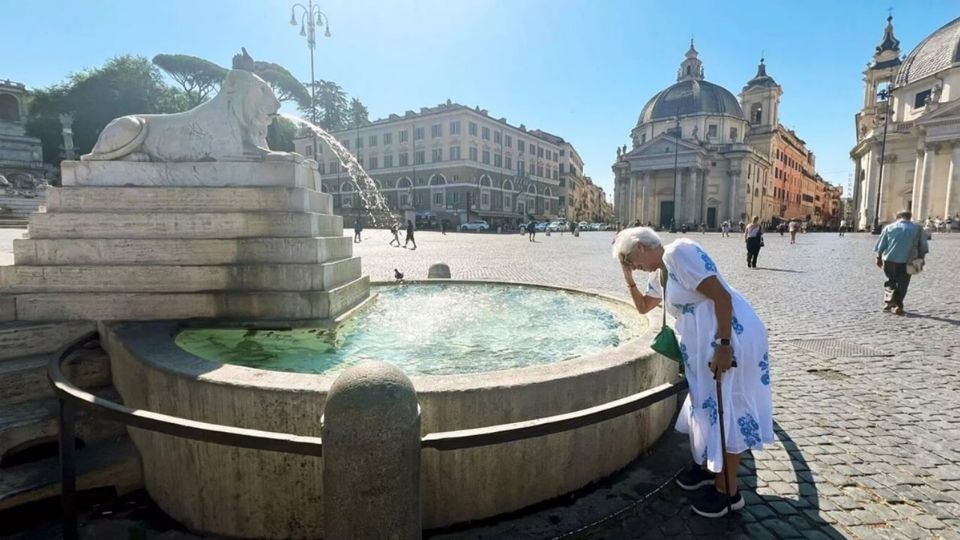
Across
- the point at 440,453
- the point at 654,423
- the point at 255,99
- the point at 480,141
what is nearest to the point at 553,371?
the point at 440,453

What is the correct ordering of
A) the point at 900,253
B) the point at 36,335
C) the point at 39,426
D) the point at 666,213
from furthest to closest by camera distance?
the point at 666,213, the point at 900,253, the point at 36,335, the point at 39,426

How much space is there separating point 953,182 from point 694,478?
196 ft

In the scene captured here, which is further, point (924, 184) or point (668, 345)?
point (924, 184)

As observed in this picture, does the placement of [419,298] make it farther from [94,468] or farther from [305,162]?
[94,468]

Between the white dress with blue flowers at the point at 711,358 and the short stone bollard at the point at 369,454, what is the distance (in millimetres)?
1677

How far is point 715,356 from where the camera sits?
8.57 feet

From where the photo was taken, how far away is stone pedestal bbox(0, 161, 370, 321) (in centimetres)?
443

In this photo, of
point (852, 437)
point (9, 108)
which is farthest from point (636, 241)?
point (9, 108)

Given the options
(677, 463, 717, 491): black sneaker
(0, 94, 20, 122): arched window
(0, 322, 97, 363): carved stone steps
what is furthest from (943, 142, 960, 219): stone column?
(0, 94, 20, 122): arched window

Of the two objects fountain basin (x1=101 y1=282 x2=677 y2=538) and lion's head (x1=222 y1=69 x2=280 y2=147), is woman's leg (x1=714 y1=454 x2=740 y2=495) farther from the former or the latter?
lion's head (x1=222 y1=69 x2=280 y2=147)

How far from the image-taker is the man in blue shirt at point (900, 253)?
28.1 feet

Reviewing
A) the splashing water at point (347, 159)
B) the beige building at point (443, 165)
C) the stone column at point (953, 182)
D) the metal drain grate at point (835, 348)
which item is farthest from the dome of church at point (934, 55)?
the splashing water at point (347, 159)

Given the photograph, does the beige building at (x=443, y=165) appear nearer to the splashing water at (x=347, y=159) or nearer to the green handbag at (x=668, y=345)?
the splashing water at (x=347, y=159)

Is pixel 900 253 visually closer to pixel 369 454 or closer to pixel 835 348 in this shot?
pixel 835 348
